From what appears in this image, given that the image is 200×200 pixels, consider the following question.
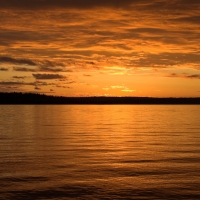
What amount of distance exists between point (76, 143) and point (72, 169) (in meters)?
14.1

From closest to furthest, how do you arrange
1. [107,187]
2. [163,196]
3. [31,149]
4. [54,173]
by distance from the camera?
[163,196] → [107,187] → [54,173] → [31,149]

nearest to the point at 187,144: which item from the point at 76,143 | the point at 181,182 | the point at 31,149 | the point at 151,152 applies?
the point at 151,152

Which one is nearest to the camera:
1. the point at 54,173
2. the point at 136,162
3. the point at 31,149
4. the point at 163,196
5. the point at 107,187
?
the point at 163,196

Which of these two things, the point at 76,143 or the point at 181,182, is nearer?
the point at 181,182

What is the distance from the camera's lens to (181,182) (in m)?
22.1

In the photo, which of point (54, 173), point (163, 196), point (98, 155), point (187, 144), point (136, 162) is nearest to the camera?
point (163, 196)

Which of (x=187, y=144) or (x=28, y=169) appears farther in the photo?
(x=187, y=144)

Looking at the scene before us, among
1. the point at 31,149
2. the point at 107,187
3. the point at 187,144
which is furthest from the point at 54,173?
the point at 187,144

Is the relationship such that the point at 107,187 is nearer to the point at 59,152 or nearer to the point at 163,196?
the point at 163,196

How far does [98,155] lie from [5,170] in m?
8.74

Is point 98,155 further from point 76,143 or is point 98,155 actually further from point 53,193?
point 53,193

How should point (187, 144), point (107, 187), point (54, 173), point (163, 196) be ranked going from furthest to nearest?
point (187, 144), point (54, 173), point (107, 187), point (163, 196)

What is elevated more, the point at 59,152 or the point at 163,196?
the point at 59,152

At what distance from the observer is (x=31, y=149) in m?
35.1
